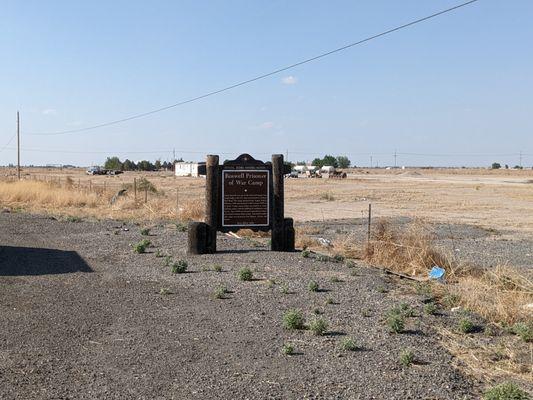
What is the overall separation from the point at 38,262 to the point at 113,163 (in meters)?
172

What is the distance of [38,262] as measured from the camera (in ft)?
46.9

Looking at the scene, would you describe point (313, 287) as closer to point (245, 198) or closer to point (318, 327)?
point (318, 327)

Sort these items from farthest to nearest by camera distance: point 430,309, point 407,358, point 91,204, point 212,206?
point 91,204 < point 212,206 < point 430,309 < point 407,358

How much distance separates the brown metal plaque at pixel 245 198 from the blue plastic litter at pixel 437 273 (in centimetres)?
444

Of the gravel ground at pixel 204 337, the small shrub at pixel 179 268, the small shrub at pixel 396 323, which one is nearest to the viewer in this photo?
the gravel ground at pixel 204 337

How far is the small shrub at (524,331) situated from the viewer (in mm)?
7789

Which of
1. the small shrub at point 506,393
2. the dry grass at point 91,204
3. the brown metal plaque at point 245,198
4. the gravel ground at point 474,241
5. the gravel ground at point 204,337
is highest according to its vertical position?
the brown metal plaque at point 245,198

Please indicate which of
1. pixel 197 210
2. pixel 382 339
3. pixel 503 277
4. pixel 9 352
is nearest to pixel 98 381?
pixel 9 352

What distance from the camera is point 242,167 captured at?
15656 mm

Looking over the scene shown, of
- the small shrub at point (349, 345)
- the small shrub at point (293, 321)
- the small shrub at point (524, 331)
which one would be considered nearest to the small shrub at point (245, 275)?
the small shrub at point (293, 321)

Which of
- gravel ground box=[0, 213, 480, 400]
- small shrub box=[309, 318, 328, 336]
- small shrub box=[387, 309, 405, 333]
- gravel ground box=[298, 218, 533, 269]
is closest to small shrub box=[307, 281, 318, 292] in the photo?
gravel ground box=[0, 213, 480, 400]

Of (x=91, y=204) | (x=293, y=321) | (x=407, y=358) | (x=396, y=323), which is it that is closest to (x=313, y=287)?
(x=293, y=321)

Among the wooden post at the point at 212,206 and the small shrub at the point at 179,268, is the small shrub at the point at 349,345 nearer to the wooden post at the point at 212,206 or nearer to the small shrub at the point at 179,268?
the small shrub at the point at 179,268

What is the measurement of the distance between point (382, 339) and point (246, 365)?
5.98 ft
